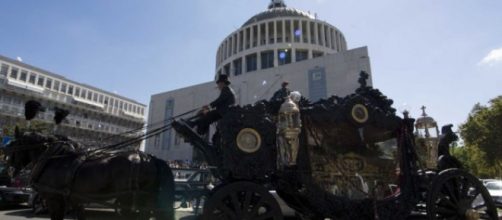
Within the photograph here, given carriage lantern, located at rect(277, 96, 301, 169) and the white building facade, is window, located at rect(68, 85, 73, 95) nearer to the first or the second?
the white building facade

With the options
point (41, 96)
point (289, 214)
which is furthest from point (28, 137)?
point (41, 96)

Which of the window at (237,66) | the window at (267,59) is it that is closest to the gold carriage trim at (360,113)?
the window at (267,59)

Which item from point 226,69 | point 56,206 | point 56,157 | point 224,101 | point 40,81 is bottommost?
point 56,206

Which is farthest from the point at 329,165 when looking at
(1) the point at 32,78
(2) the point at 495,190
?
(1) the point at 32,78

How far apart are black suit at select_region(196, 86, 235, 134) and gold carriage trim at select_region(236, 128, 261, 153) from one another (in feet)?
2.04

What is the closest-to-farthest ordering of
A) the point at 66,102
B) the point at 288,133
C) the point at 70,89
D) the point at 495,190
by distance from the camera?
the point at 288,133 < the point at 495,190 < the point at 66,102 < the point at 70,89

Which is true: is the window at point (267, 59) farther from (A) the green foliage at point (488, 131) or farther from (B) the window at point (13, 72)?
(B) the window at point (13, 72)

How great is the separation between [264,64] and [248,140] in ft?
160

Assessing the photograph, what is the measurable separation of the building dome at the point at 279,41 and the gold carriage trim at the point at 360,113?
150 ft

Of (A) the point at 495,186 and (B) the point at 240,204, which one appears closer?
(B) the point at 240,204

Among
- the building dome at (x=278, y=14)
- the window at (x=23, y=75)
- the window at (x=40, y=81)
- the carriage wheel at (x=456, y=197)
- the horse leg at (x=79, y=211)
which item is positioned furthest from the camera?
the building dome at (x=278, y=14)

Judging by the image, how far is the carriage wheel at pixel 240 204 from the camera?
4512 millimetres

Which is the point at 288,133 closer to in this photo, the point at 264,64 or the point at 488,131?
the point at 488,131

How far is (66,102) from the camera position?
51.5 metres
